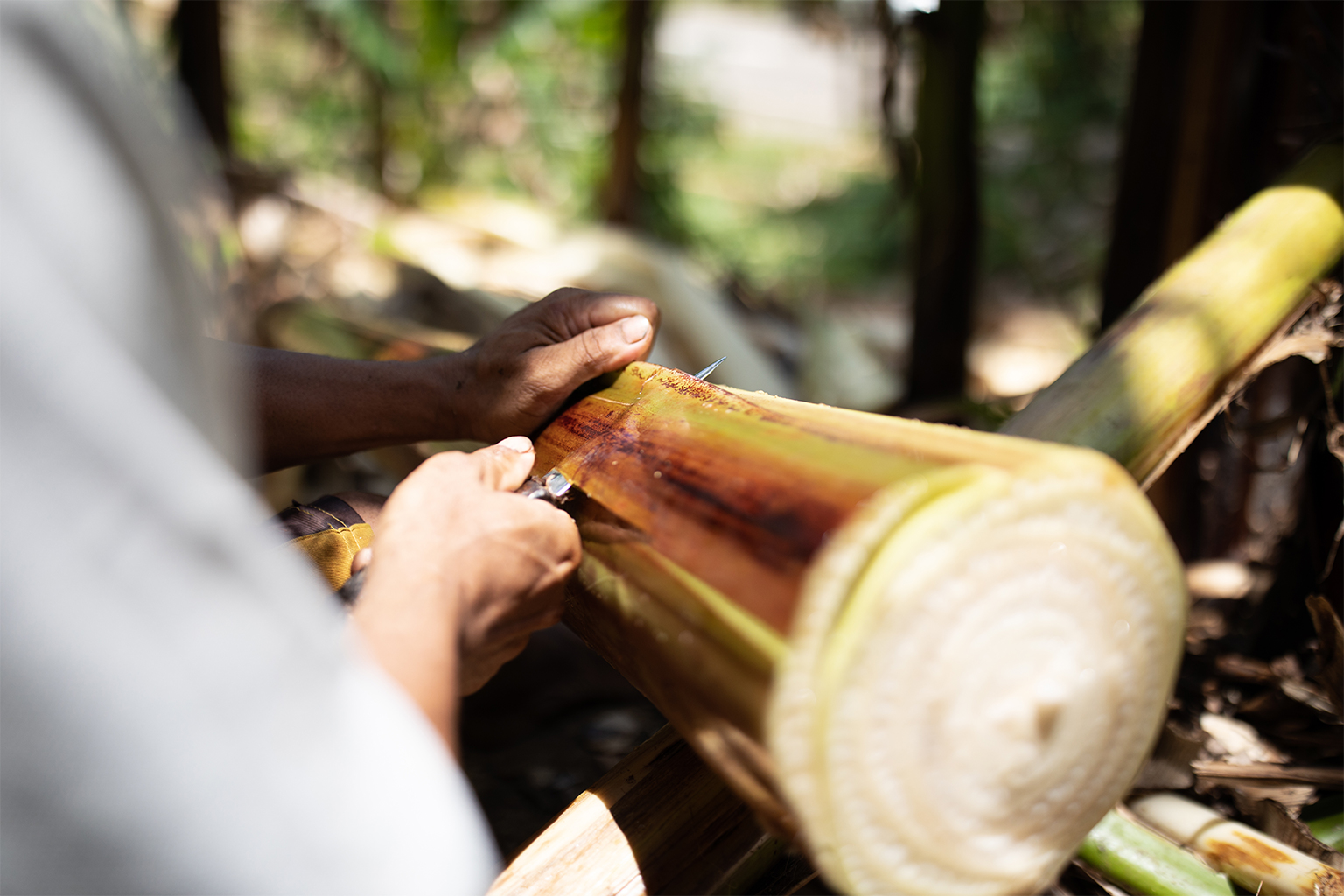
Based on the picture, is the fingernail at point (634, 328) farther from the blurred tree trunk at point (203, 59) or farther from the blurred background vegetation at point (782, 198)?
the blurred tree trunk at point (203, 59)

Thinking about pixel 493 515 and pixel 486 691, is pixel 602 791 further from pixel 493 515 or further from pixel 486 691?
pixel 486 691

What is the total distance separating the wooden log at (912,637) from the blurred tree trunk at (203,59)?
454cm

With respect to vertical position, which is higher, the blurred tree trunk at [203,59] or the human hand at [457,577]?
the blurred tree trunk at [203,59]

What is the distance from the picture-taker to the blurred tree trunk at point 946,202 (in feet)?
8.71

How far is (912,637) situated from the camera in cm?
72

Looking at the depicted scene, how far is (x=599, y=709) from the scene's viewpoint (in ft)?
6.85

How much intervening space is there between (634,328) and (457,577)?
54 cm

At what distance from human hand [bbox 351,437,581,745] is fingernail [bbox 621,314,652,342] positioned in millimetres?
316

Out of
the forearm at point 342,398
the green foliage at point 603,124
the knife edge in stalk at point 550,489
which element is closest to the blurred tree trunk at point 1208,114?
the knife edge in stalk at point 550,489

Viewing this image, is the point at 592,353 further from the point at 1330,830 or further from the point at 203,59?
the point at 203,59

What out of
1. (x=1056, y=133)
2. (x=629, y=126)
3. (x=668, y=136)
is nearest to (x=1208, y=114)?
(x=629, y=126)

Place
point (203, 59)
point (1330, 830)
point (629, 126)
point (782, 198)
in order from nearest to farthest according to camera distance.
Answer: point (1330, 830)
point (203, 59)
point (629, 126)
point (782, 198)

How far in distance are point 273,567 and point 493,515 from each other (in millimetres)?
276

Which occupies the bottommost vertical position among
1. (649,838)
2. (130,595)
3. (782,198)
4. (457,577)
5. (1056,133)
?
(649,838)
